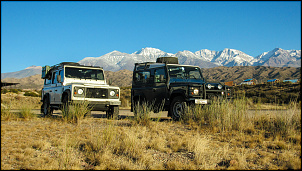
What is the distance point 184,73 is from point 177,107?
1.86m

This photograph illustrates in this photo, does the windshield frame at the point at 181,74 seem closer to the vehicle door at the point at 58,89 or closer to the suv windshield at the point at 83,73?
the suv windshield at the point at 83,73

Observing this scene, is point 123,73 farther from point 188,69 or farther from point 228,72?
point 188,69

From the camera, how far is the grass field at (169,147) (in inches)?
186

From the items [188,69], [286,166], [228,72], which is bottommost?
[286,166]

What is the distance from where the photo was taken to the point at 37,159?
4902 millimetres

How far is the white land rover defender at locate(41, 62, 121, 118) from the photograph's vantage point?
10750mm

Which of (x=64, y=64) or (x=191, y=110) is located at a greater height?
(x=64, y=64)

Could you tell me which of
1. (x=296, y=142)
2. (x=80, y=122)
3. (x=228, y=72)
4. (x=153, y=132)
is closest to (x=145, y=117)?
(x=153, y=132)

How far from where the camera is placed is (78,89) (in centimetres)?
1067

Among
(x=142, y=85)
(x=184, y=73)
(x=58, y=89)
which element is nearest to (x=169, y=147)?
(x=184, y=73)

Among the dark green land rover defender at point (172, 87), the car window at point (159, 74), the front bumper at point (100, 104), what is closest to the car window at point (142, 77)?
the dark green land rover defender at point (172, 87)

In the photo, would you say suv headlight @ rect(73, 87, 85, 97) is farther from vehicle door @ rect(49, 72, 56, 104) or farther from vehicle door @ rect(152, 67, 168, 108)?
vehicle door @ rect(152, 67, 168, 108)

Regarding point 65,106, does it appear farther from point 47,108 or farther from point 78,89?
point 47,108

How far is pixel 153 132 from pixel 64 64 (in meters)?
6.66
